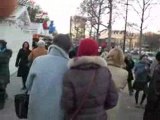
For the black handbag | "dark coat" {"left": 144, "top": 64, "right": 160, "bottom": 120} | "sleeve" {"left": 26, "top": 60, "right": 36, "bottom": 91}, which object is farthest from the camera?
"dark coat" {"left": 144, "top": 64, "right": 160, "bottom": 120}

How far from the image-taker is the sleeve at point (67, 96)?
13.2 ft

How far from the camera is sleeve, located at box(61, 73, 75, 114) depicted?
159 inches

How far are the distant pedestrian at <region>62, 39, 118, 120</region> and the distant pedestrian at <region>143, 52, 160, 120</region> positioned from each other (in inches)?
138

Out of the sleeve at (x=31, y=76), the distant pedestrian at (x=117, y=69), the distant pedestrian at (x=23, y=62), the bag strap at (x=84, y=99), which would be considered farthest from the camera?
the distant pedestrian at (x=23, y=62)

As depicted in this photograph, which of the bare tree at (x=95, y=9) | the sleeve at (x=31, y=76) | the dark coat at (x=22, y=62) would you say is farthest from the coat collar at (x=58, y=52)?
the bare tree at (x=95, y=9)

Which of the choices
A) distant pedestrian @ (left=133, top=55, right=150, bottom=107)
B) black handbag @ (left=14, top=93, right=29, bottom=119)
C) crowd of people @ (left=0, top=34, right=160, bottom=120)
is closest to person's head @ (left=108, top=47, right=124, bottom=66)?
crowd of people @ (left=0, top=34, right=160, bottom=120)

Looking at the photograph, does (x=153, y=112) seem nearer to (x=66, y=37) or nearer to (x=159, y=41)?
(x=66, y=37)

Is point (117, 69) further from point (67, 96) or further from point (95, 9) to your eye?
point (95, 9)

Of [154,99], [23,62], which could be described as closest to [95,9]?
[23,62]

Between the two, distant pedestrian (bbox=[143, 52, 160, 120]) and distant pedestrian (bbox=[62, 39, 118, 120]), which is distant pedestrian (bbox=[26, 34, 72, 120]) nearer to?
distant pedestrian (bbox=[62, 39, 118, 120])

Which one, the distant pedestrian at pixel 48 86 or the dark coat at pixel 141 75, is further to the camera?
the dark coat at pixel 141 75

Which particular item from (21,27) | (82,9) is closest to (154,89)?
(21,27)

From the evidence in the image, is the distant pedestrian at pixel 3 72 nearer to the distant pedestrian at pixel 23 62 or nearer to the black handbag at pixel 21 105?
the distant pedestrian at pixel 23 62

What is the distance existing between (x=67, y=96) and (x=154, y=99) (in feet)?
13.5
